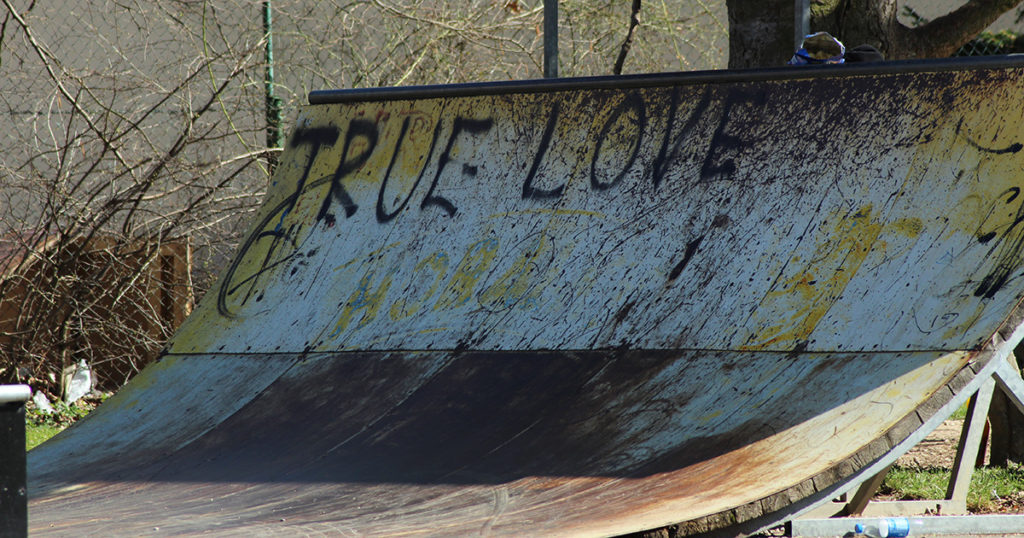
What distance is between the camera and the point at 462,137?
4742mm

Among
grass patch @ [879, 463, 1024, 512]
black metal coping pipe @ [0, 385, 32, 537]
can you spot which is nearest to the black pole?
grass patch @ [879, 463, 1024, 512]

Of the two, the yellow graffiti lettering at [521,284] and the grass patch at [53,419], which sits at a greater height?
the grass patch at [53,419]

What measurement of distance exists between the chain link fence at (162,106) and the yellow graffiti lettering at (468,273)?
9.25ft

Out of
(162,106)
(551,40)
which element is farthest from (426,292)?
(162,106)

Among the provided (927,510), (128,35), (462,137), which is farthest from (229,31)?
(927,510)

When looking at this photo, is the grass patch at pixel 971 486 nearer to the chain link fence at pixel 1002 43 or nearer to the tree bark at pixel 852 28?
the tree bark at pixel 852 28

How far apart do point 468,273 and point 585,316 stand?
60 cm

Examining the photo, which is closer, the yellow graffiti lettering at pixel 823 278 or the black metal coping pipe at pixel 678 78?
the yellow graffiti lettering at pixel 823 278

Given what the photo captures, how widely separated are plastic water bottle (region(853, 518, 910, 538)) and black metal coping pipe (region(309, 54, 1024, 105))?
68.1 inches

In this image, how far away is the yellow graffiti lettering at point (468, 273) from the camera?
4.13 m

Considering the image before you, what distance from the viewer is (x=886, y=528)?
3154 mm

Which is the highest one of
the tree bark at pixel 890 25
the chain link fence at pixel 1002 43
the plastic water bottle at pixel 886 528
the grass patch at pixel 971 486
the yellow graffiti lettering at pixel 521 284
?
the chain link fence at pixel 1002 43

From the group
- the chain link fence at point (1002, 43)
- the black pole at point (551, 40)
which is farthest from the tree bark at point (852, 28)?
the chain link fence at point (1002, 43)

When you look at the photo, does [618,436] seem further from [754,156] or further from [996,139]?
[996,139]
